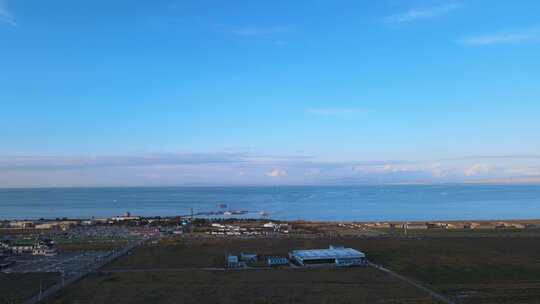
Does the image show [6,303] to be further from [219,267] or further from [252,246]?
[252,246]

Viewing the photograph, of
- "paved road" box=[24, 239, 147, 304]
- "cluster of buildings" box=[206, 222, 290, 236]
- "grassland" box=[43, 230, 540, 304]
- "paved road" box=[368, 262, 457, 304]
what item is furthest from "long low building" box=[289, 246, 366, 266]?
"cluster of buildings" box=[206, 222, 290, 236]

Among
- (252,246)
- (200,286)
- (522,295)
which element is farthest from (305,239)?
(522,295)

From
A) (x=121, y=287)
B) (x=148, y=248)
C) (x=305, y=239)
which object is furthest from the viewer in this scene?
(x=305, y=239)

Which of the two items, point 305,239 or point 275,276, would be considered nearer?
point 275,276

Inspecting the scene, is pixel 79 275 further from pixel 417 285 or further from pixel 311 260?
pixel 417 285

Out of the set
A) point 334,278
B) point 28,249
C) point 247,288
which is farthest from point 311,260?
point 28,249

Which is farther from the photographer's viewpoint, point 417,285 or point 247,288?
point 417,285
